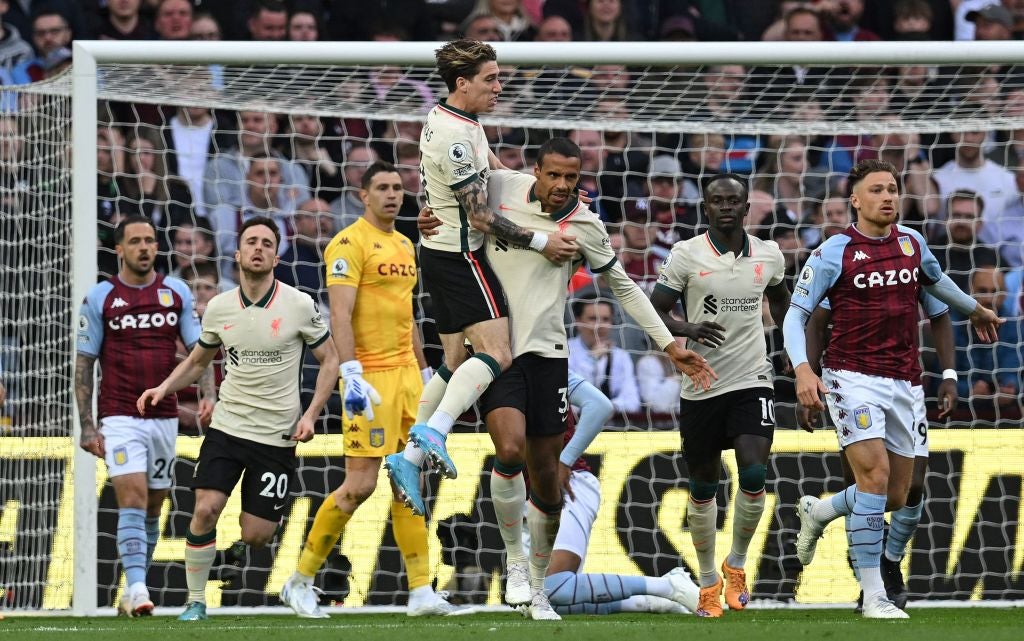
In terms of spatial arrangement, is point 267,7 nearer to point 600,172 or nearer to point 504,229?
point 600,172

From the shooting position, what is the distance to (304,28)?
1280 centimetres

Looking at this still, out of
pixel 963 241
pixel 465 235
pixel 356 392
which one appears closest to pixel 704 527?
pixel 356 392

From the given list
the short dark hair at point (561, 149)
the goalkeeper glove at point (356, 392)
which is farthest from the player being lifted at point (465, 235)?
the goalkeeper glove at point (356, 392)

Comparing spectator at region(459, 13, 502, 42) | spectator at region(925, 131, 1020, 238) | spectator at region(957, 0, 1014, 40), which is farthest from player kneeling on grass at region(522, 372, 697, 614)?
spectator at region(957, 0, 1014, 40)

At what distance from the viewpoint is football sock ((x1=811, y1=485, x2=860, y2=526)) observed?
313 inches

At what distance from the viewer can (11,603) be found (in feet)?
30.9

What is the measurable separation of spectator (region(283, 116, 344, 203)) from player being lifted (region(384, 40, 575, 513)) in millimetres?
4347

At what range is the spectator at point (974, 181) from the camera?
11.5m

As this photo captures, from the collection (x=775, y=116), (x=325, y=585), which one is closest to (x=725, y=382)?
(x=325, y=585)

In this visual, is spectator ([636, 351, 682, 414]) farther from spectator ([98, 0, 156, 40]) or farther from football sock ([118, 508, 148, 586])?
spectator ([98, 0, 156, 40])

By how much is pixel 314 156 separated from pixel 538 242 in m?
5.02

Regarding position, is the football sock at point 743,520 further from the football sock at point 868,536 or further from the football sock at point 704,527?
the football sock at point 868,536

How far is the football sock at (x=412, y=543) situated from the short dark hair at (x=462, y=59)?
2604 mm

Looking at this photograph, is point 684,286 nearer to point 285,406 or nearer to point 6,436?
point 285,406
